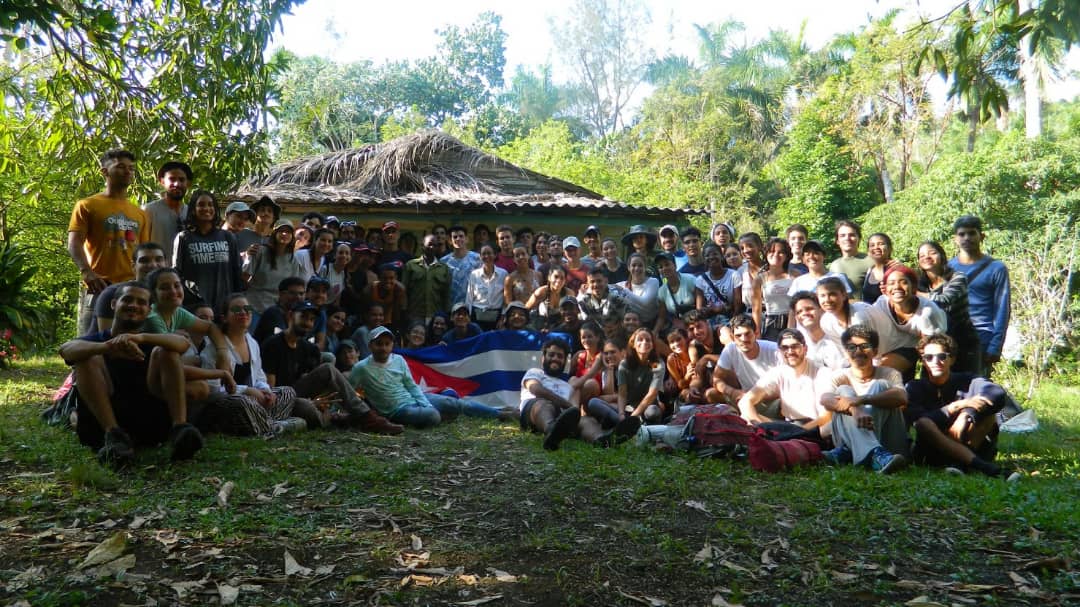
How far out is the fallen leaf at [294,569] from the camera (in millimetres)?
3652

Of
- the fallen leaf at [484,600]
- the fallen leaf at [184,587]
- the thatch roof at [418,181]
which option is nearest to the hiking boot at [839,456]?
the fallen leaf at [484,600]

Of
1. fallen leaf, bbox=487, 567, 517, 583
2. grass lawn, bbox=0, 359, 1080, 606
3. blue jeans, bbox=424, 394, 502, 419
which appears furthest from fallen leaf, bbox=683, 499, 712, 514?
blue jeans, bbox=424, 394, 502, 419

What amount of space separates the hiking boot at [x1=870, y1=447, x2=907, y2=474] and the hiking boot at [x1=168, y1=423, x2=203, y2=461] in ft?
14.7

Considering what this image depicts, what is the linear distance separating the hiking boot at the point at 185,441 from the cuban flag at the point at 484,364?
153 inches

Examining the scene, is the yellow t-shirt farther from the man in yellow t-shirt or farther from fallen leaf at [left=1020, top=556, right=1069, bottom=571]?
fallen leaf at [left=1020, top=556, right=1069, bottom=571]

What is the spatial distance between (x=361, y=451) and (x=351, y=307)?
3.10 m

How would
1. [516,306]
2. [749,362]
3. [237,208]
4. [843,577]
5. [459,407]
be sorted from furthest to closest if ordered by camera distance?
1. [516,306]
2. [459,407]
3. [237,208]
4. [749,362]
5. [843,577]

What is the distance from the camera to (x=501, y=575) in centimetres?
372

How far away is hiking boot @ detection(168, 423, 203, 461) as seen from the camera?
5145mm

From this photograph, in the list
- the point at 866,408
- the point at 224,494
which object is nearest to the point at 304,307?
the point at 224,494

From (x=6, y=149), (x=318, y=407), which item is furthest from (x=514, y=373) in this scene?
(x=6, y=149)

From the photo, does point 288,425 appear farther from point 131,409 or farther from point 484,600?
point 484,600

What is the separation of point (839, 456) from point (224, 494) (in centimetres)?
420

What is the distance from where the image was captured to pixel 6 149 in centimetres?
773
